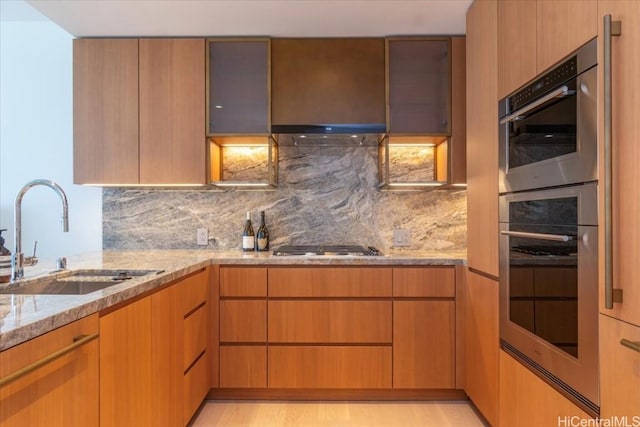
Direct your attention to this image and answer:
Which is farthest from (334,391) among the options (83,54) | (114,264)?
(83,54)

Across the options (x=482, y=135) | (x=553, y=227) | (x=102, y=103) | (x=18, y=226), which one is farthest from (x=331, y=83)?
(x=18, y=226)

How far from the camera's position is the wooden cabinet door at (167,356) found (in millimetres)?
1527

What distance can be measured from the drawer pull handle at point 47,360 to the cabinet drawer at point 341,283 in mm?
1274

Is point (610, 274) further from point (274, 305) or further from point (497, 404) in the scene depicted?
point (274, 305)

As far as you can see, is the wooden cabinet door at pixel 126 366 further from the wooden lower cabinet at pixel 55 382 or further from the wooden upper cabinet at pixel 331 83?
the wooden upper cabinet at pixel 331 83

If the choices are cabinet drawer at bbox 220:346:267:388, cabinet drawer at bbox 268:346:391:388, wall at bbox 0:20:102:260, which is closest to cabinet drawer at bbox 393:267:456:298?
cabinet drawer at bbox 268:346:391:388

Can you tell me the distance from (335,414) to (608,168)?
1.85 metres

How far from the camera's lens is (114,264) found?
6.52 ft

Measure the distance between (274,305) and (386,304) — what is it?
2.24 ft

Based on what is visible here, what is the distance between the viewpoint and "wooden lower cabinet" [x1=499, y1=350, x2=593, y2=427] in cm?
128

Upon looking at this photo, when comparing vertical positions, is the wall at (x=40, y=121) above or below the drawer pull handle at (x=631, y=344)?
above

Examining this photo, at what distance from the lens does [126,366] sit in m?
1.31

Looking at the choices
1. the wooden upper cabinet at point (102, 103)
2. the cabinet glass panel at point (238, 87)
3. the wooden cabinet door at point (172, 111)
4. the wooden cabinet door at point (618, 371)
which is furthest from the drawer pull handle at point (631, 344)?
the wooden upper cabinet at point (102, 103)

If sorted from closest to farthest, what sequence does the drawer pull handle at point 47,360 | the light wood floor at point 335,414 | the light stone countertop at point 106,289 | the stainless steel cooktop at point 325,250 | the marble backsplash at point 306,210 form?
1. the drawer pull handle at point 47,360
2. the light stone countertop at point 106,289
3. the light wood floor at point 335,414
4. the stainless steel cooktop at point 325,250
5. the marble backsplash at point 306,210
